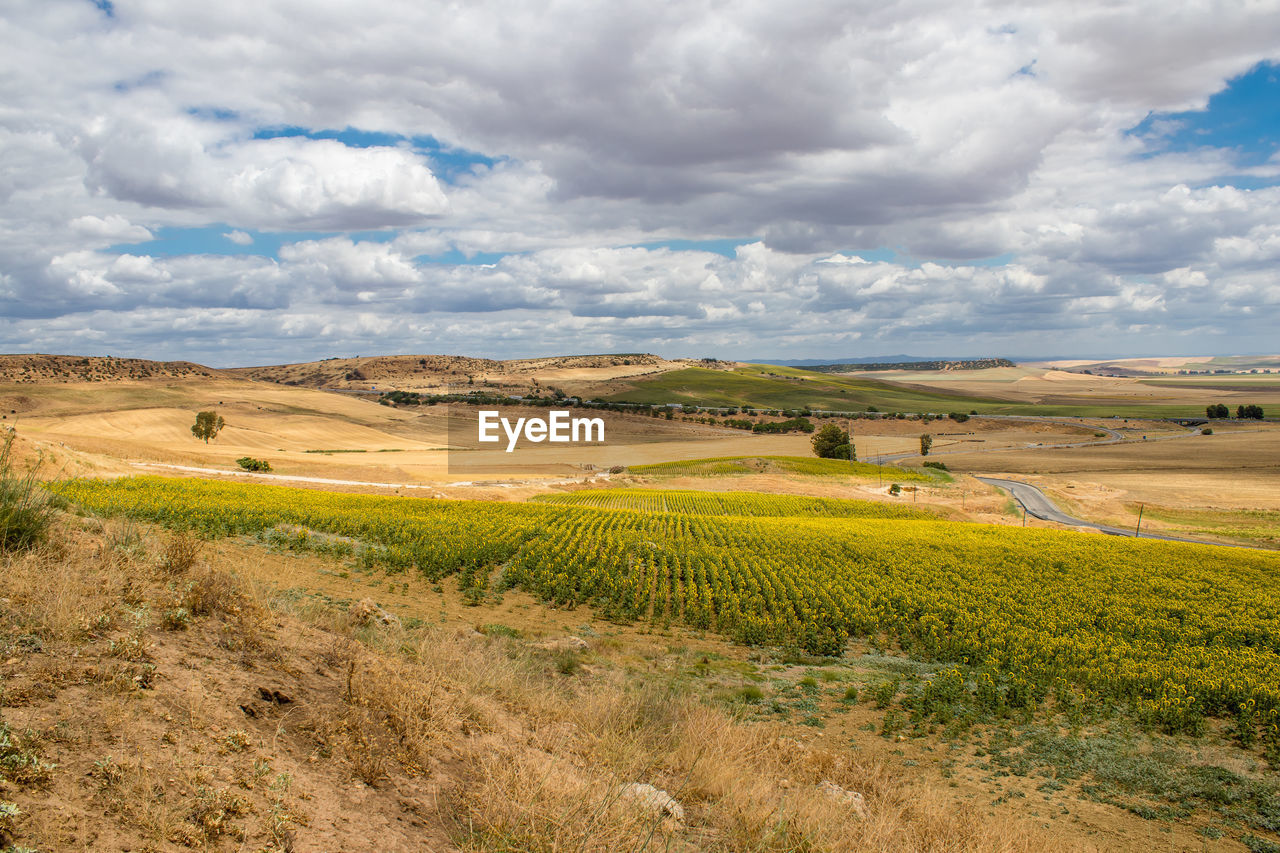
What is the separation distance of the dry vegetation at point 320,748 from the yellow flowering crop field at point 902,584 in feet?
28.4

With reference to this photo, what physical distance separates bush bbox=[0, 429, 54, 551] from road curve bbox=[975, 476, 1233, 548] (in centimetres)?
5648

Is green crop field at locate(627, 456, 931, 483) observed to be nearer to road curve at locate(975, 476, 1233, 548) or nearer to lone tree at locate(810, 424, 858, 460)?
road curve at locate(975, 476, 1233, 548)

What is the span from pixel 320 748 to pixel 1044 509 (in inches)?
3000

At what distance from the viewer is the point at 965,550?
29438mm

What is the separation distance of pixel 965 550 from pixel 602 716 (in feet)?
82.7

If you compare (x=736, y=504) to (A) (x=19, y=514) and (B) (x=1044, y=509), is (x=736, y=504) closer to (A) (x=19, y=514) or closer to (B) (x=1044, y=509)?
(B) (x=1044, y=509)

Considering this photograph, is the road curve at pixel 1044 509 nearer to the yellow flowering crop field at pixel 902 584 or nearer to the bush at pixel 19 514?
the yellow flowering crop field at pixel 902 584

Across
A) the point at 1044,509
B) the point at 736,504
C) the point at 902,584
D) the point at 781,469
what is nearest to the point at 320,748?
the point at 902,584

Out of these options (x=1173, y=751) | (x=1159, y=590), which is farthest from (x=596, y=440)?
(x=1173, y=751)

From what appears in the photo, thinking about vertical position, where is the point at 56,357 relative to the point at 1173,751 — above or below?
above

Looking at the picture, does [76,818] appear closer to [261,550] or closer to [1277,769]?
[1277,769]

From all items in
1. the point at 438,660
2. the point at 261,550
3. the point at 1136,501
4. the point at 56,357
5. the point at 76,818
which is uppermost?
the point at 56,357

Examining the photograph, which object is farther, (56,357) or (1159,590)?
(56,357)

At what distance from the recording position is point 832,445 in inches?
3851
